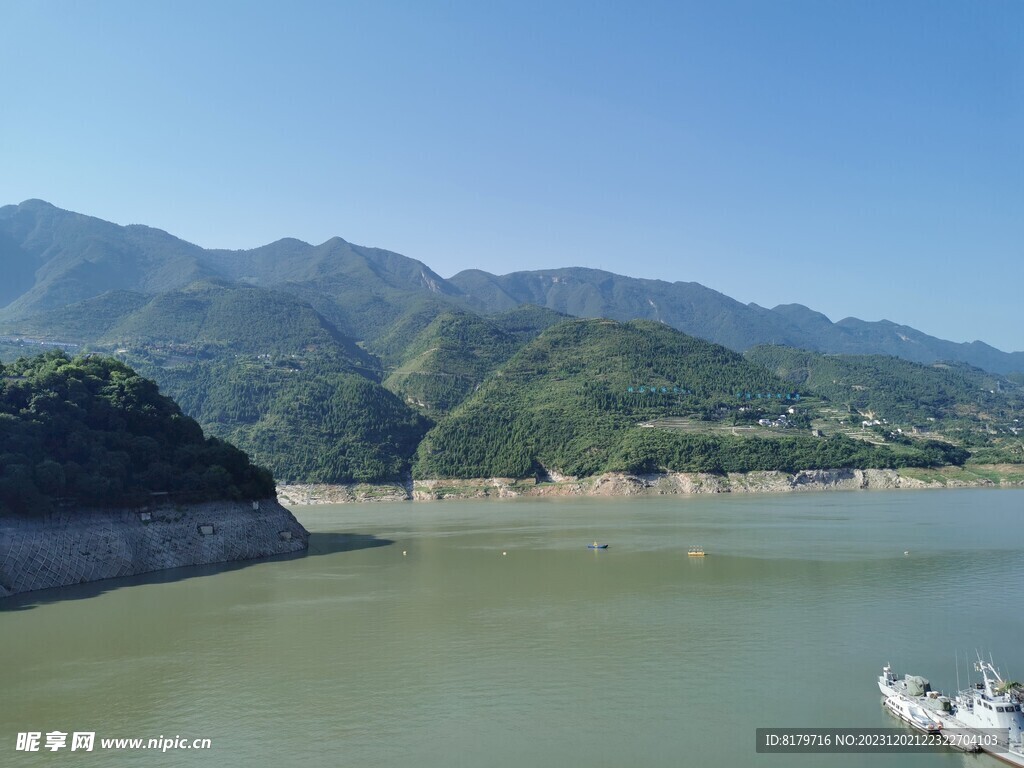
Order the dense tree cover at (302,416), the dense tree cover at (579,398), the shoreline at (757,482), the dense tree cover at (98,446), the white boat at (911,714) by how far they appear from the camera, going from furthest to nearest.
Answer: the dense tree cover at (302,416), the dense tree cover at (579,398), the shoreline at (757,482), the dense tree cover at (98,446), the white boat at (911,714)

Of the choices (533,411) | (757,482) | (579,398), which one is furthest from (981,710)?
(579,398)

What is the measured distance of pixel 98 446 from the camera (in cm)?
4791

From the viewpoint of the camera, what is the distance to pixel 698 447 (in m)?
117

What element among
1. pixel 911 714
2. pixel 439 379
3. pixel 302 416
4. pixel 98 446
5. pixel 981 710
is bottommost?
pixel 911 714

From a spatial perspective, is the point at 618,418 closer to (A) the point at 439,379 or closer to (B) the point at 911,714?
(A) the point at 439,379

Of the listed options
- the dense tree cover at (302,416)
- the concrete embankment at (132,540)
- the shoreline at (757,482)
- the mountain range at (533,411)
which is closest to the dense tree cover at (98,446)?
the concrete embankment at (132,540)

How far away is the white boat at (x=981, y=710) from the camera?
1806 centimetres

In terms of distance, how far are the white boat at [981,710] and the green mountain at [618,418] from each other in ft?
309

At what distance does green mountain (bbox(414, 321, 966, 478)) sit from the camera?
116688 millimetres

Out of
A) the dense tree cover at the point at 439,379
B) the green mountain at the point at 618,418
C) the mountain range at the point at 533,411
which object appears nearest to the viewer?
the green mountain at the point at 618,418

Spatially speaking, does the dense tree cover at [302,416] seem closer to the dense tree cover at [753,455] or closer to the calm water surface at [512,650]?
the dense tree cover at [753,455]

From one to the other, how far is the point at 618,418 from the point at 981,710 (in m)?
116

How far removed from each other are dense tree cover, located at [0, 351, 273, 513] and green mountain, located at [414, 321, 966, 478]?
68.4 metres

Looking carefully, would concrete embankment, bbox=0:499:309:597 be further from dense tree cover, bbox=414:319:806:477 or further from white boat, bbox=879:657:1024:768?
dense tree cover, bbox=414:319:806:477
